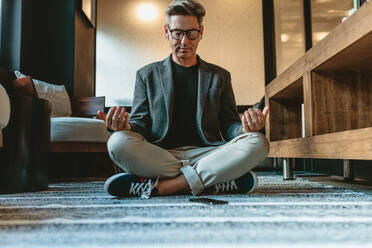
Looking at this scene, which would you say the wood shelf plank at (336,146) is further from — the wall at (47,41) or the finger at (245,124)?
the wall at (47,41)

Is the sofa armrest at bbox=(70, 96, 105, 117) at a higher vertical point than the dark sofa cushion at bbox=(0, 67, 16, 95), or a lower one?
lower

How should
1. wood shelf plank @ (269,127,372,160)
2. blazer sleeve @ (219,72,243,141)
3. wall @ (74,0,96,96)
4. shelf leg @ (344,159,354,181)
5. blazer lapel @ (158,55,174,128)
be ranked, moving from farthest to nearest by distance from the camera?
wall @ (74,0,96,96), shelf leg @ (344,159,354,181), blazer sleeve @ (219,72,243,141), blazer lapel @ (158,55,174,128), wood shelf plank @ (269,127,372,160)

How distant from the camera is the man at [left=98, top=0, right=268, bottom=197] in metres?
1.11

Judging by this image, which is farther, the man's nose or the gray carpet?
the man's nose

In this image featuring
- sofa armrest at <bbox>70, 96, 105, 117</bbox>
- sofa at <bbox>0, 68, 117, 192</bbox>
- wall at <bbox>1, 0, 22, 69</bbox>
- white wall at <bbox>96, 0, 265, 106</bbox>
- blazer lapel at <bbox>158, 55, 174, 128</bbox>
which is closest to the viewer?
blazer lapel at <bbox>158, 55, 174, 128</bbox>

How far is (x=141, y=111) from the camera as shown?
4.50ft

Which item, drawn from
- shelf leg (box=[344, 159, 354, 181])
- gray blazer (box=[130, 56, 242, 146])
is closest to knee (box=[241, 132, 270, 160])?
gray blazer (box=[130, 56, 242, 146])

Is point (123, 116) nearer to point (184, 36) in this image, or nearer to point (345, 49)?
point (184, 36)

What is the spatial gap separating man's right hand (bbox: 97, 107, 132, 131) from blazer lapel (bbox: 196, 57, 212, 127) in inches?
11.3

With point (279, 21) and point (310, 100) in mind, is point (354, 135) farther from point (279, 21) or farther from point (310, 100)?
point (279, 21)

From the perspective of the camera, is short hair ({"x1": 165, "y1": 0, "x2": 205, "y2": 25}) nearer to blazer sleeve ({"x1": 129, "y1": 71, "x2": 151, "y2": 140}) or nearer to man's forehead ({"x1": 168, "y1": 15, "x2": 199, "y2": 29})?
man's forehead ({"x1": 168, "y1": 15, "x2": 199, "y2": 29})

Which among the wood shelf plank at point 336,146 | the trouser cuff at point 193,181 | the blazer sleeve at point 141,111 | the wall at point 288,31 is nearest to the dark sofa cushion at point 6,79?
the blazer sleeve at point 141,111

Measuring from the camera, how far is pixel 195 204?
0.92m

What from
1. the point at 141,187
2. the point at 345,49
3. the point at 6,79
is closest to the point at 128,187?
the point at 141,187
